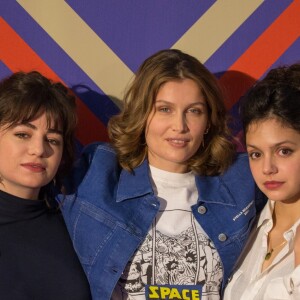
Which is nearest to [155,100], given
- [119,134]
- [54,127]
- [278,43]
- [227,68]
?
[119,134]

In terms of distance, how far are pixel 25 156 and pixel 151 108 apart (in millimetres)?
503

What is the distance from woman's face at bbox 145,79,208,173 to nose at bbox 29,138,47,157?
1.33 feet

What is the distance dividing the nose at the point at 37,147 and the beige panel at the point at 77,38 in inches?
22.6

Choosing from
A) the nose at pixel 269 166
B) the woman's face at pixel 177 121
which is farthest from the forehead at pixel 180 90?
the nose at pixel 269 166

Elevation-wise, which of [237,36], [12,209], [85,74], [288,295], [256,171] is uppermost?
[237,36]

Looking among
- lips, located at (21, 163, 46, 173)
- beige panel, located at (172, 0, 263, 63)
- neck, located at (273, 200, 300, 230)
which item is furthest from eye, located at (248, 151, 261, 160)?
lips, located at (21, 163, 46, 173)

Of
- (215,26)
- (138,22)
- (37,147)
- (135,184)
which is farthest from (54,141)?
(215,26)

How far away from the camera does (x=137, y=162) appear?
2.18 m

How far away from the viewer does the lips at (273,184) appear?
189 centimetres

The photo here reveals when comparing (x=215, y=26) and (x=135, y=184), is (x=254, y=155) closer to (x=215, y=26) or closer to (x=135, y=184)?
(x=135, y=184)

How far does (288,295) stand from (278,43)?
1215 mm

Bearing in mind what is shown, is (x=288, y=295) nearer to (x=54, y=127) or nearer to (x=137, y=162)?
(x=137, y=162)

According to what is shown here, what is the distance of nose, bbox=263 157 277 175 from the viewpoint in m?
1.88

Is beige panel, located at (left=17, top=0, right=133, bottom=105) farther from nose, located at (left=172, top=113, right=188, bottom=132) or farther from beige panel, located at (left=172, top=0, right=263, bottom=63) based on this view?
nose, located at (left=172, top=113, right=188, bottom=132)
